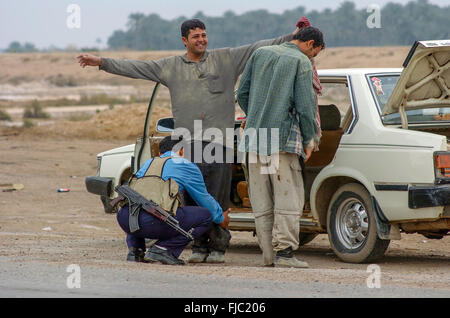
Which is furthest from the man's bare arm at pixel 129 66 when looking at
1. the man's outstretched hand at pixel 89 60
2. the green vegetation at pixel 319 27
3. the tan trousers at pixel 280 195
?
the green vegetation at pixel 319 27

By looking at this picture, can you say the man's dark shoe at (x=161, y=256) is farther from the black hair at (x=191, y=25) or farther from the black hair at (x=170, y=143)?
the black hair at (x=191, y=25)

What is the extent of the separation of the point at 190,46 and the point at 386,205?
2.18m

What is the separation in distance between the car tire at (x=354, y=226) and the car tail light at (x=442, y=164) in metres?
0.76

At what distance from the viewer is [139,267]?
7703 millimetres

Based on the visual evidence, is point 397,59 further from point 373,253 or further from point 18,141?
point 373,253

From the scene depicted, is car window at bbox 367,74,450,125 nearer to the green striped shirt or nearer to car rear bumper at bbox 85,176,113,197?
the green striped shirt

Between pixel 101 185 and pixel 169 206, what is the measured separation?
11.1 feet

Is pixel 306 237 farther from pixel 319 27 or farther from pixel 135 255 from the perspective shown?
pixel 319 27

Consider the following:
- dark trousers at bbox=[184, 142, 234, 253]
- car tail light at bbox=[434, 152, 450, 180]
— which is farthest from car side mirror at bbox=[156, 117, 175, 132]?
car tail light at bbox=[434, 152, 450, 180]

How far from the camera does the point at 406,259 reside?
9.59 meters

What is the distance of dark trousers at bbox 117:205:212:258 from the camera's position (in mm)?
7957

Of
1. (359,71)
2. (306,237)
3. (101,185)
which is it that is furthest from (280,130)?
(101,185)

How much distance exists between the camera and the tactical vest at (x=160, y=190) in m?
7.94

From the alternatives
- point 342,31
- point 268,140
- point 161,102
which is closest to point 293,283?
point 268,140
